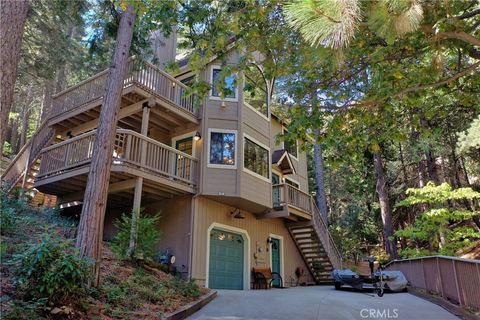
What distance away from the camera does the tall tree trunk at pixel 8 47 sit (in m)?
4.74

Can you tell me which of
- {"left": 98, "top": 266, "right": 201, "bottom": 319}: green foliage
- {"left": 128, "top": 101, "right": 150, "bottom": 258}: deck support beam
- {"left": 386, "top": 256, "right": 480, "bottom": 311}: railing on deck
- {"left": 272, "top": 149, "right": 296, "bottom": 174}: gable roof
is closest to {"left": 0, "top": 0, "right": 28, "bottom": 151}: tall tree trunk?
{"left": 98, "top": 266, "right": 201, "bottom": 319}: green foliage

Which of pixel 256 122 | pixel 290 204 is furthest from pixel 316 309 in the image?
pixel 256 122

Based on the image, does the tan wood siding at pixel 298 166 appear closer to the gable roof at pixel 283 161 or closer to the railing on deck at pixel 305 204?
the gable roof at pixel 283 161

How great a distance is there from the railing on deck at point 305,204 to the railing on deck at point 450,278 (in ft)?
15.7

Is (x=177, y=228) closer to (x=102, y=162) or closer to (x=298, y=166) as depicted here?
(x=102, y=162)

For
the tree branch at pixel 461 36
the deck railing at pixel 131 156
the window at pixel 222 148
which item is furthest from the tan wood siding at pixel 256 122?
the tree branch at pixel 461 36

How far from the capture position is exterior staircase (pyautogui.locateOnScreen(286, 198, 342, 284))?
16469mm

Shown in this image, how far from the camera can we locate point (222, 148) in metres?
13.4

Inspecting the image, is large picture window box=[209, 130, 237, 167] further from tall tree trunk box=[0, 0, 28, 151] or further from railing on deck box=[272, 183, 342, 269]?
tall tree trunk box=[0, 0, 28, 151]

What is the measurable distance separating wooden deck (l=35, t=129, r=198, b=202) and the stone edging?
4250 millimetres

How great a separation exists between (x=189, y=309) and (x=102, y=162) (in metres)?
3.31

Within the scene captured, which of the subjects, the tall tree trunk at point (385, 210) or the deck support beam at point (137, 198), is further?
the tall tree trunk at point (385, 210)

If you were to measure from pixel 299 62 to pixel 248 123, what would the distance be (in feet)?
23.2

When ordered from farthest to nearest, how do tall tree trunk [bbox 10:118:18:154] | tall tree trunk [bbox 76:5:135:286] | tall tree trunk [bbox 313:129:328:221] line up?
tall tree trunk [bbox 10:118:18:154]
tall tree trunk [bbox 313:129:328:221]
tall tree trunk [bbox 76:5:135:286]
